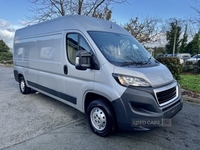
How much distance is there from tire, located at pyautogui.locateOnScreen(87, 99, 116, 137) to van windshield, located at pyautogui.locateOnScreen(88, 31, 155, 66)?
85cm

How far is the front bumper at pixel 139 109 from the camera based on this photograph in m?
2.59

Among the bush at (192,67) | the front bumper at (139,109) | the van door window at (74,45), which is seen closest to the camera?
the front bumper at (139,109)

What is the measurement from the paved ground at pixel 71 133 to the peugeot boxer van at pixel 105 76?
306 millimetres

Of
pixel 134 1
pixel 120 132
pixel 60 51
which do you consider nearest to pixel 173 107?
pixel 120 132

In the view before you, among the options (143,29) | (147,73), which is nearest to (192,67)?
(143,29)

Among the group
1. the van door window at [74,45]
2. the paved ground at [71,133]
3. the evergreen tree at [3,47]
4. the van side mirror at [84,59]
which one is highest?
the evergreen tree at [3,47]

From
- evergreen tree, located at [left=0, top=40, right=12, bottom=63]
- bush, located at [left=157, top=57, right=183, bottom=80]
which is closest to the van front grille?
bush, located at [left=157, top=57, right=183, bottom=80]

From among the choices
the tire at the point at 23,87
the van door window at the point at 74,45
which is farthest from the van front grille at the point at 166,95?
the tire at the point at 23,87

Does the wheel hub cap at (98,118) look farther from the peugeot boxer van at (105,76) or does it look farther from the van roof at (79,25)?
the van roof at (79,25)

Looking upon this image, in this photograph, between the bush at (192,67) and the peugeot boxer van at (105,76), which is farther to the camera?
the bush at (192,67)

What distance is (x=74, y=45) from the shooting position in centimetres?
354

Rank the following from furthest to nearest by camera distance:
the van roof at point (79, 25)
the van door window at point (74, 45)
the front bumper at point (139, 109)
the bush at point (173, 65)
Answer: the bush at point (173, 65) < the van roof at point (79, 25) < the van door window at point (74, 45) < the front bumper at point (139, 109)

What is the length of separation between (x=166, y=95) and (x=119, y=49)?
1.29 metres

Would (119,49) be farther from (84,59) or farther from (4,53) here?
(4,53)
